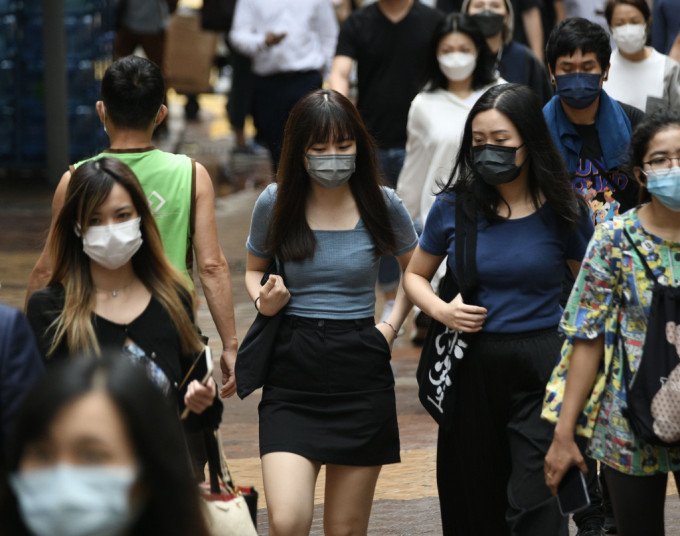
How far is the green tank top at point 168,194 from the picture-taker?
16.5 ft

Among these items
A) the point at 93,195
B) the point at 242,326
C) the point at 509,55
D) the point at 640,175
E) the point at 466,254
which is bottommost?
the point at 242,326

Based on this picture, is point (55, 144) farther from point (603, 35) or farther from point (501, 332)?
point (501, 332)

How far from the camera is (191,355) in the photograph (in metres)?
4.18

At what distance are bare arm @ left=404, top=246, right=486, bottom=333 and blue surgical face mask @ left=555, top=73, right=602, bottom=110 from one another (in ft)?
4.17

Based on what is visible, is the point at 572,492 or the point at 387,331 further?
the point at 387,331

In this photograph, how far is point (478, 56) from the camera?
769 cm

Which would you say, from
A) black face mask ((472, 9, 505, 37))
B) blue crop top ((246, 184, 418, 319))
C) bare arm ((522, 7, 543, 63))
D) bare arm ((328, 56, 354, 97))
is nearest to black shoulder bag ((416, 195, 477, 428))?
blue crop top ((246, 184, 418, 319))

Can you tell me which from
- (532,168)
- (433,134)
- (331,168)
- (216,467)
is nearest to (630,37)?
(433,134)

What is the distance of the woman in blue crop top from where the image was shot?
471 cm

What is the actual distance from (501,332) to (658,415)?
761 millimetres

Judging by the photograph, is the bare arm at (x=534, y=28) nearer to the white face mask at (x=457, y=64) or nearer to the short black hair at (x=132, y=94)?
the white face mask at (x=457, y=64)

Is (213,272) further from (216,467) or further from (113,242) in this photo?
(216,467)

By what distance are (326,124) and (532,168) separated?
724 millimetres

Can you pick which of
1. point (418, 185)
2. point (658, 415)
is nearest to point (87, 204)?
point (658, 415)
